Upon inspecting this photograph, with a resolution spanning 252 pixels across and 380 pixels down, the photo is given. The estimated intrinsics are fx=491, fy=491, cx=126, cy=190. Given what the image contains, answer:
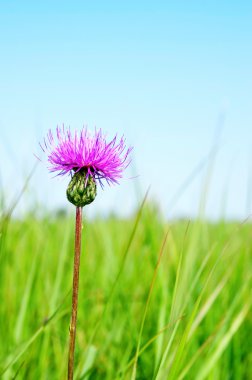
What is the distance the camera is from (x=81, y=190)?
1.92 feet

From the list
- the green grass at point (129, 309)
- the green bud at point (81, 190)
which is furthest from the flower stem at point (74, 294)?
the green grass at point (129, 309)

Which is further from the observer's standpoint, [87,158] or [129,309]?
[129,309]

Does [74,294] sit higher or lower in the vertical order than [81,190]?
lower

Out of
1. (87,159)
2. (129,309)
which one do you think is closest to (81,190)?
(87,159)

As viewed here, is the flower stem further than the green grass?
No

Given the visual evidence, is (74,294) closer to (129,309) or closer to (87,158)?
(87,158)

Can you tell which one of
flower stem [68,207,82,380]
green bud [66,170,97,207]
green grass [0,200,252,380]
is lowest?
green grass [0,200,252,380]

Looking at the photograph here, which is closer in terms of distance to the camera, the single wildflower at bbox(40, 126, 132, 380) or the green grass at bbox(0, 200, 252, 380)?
the single wildflower at bbox(40, 126, 132, 380)

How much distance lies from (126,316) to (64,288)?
44cm

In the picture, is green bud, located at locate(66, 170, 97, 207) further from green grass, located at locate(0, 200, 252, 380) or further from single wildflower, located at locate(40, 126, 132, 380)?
green grass, located at locate(0, 200, 252, 380)

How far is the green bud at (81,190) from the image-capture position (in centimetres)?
57

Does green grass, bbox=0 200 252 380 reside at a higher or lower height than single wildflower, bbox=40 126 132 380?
lower

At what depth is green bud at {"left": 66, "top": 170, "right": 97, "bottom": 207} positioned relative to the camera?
1.87 ft

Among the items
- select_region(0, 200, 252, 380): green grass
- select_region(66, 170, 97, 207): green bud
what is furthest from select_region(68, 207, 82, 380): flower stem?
select_region(0, 200, 252, 380): green grass
